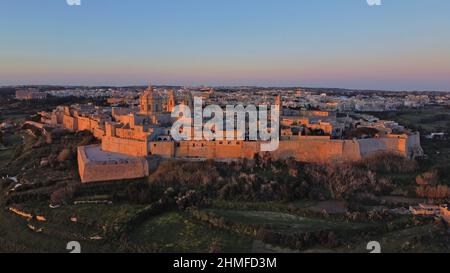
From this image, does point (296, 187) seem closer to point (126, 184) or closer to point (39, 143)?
point (126, 184)

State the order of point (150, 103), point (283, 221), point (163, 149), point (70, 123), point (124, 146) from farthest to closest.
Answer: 1. point (70, 123)
2. point (150, 103)
3. point (124, 146)
4. point (163, 149)
5. point (283, 221)

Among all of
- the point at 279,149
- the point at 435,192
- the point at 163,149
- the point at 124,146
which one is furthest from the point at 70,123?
the point at 435,192

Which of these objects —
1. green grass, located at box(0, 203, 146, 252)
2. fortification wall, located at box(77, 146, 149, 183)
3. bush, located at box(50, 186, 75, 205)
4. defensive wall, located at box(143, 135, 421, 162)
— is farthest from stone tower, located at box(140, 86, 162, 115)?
green grass, located at box(0, 203, 146, 252)

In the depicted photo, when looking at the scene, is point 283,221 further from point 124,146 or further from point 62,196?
point 124,146

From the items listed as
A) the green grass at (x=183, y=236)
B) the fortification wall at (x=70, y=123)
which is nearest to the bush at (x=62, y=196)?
the green grass at (x=183, y=236)

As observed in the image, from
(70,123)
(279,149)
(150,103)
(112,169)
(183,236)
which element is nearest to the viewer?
(183,236)

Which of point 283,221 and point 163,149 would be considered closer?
point 283,221
